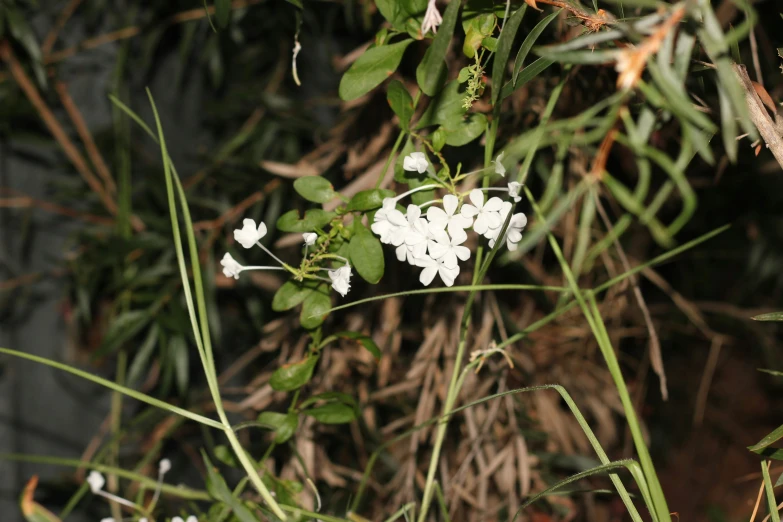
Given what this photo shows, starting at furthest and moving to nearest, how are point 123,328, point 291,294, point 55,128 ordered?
point 55,128
point 123,328
point 291,294

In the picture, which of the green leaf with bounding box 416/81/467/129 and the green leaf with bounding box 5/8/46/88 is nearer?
the green leaf with bounding box 416/81/467/129

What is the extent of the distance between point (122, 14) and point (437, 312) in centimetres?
64

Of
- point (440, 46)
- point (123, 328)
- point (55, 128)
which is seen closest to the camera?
point (440, 46)

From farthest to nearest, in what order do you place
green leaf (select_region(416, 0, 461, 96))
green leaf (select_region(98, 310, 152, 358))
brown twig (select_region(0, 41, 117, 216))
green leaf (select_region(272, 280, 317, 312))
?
brown twig (select_region(0, 41, 117, 216)), green leaf (select_region(98, 310, 152, 358)), green leaf (select_region(272, 280, 317, 312)), green leaf (select_region(416, 0, 461, 96))

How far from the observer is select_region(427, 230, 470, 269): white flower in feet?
1.24

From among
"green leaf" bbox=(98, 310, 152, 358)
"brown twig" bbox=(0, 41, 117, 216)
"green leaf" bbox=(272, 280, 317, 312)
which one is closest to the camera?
"green leaf" bbox=(272, 280, 317, 312)

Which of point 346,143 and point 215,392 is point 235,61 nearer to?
point 346,143

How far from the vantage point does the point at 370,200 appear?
42 cm

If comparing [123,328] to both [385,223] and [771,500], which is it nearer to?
[385,223]

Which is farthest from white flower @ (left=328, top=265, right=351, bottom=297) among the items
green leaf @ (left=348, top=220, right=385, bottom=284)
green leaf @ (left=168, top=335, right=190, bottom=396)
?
green leaf @ (left=168, top=335, right=190, bottom=396)

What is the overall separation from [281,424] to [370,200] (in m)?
0.20

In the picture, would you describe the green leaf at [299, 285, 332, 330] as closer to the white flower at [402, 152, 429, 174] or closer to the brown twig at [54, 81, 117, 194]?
the white flower at [402, 152, 429, 174]

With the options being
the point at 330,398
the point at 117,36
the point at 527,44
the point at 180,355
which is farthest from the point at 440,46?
the point at 117,36

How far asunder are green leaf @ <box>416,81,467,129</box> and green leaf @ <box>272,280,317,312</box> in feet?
0.45
